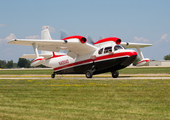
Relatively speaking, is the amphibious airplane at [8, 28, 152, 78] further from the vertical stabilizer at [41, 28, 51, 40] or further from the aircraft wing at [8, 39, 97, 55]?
the vertical stabilizer at [41, 28, 51, 40]

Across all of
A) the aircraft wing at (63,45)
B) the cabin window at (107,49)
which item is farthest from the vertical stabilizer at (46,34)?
the cabin window at (107,49)

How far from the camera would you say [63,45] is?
2536 centimetres

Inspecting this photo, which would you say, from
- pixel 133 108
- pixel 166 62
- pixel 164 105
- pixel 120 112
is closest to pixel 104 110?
pixel 120 112

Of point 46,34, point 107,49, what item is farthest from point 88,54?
point 46,34

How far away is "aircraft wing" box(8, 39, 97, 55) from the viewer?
24000mm

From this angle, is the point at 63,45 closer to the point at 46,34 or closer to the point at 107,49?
the point at 107,49

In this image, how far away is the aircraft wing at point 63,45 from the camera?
78.7ft

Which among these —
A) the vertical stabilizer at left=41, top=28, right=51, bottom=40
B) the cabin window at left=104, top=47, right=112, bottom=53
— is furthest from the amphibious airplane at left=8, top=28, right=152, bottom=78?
the vertical stabilizer at left=41, top=28, right=51, bottom=40

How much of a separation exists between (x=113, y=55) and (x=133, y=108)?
15.4 metres

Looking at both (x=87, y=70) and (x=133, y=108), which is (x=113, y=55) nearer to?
(x=87, y=70)

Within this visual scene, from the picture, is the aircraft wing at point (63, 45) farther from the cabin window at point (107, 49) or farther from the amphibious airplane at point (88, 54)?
the cabin window at point (107, 49)

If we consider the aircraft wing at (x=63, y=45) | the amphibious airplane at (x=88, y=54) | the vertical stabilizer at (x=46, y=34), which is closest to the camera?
the amphibious airplane at (x=88, y=54)

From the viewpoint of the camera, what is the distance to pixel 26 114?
7.23 m

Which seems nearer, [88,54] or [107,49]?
[107,49]
